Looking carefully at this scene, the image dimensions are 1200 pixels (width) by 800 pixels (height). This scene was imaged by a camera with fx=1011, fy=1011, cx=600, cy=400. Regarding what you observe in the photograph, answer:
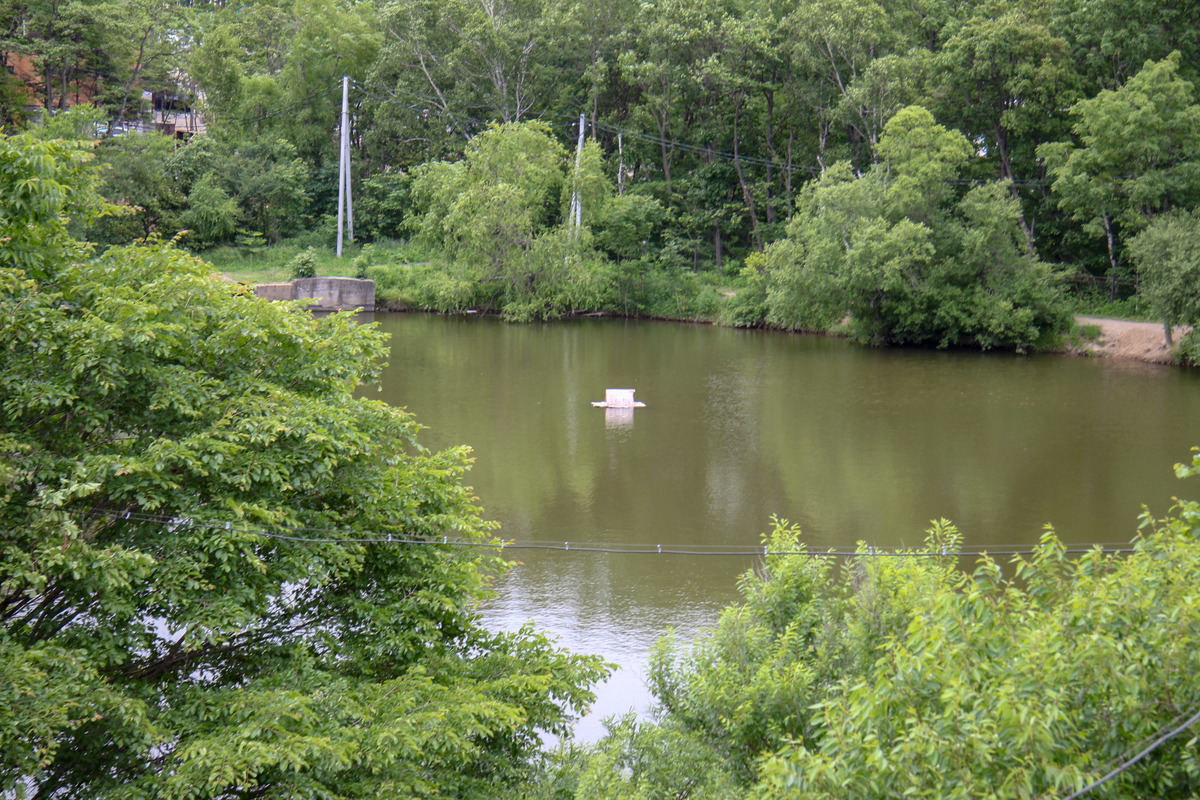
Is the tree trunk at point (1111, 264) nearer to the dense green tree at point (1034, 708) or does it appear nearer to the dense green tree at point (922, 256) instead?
the dense green tree at point (922, 256)

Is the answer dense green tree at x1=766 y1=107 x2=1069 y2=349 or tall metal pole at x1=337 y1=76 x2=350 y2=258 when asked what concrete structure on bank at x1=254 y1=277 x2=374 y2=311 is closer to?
tall metal pole at x1=337 y1=76 x2=350 y2=258

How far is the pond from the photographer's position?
15.9 m

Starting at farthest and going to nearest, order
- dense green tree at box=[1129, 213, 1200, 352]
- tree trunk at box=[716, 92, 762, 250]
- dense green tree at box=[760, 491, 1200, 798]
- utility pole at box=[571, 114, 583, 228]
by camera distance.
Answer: tree trunk at box=[716, 92, 762, 250] → utility pole at box=[571, 114, 583, 228] → dense green tree at box=[1129, 213, 1200, 352] → dense green tree at box=[760, 491, 1200, 798]

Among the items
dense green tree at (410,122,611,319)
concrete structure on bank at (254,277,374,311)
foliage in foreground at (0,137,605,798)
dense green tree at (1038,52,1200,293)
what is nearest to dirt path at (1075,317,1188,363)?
dense green tree at (1038,52,1200,293)

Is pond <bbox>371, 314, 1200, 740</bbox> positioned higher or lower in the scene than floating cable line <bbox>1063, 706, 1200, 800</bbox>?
lower

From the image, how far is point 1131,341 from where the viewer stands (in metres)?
36.1

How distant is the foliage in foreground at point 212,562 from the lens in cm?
725

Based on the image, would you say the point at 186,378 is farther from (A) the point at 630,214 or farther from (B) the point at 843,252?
(A) the point at 630,214

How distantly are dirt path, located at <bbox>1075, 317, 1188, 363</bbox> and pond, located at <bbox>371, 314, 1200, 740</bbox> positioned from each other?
114 cm

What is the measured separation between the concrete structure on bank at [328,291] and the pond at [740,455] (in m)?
10.7

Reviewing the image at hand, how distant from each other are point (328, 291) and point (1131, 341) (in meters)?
33.3

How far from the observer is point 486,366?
33688mm

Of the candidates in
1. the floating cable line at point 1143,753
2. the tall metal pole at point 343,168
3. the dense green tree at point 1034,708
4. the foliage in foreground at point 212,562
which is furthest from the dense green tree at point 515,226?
the floating cable line at point 1143,753

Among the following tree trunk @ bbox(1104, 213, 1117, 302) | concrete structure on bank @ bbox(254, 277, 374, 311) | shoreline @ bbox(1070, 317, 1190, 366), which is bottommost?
shoreline @ bbox(1070, 317, 1190, 366)
